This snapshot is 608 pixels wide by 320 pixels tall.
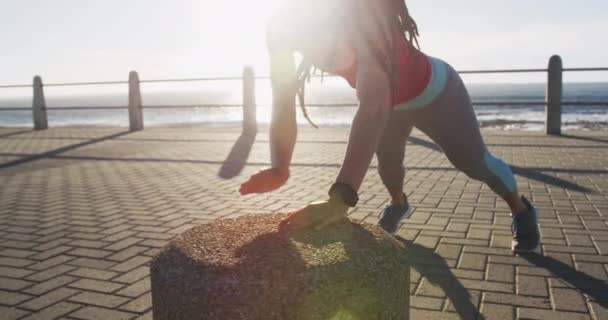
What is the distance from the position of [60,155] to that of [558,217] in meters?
7.22

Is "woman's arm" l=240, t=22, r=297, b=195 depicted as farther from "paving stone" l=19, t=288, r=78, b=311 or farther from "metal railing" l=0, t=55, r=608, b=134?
"metal railing" l=0, t=55, r=608, b=134

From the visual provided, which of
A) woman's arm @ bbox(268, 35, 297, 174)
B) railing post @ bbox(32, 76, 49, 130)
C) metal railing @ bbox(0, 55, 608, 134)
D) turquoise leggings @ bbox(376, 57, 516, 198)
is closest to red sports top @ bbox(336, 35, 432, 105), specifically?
turquoise leggings @ bbox(376, 57, 516, 198)

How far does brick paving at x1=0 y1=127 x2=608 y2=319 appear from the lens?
2400 mm

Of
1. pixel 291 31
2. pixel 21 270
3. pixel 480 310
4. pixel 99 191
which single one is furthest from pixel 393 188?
pixel 99 191

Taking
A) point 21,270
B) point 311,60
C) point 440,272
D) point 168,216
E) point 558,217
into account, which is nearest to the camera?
point 311,60

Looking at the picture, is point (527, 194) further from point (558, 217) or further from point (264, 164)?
point (264, 164)

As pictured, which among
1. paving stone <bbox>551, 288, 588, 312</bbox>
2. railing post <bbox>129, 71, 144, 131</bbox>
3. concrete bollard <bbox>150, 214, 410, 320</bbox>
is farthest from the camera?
railing post <bbox>129, 71, 144, 131</bbox>

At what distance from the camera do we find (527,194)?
4648mm

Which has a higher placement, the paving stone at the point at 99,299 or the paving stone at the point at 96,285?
the paving stone at the point at 96,285

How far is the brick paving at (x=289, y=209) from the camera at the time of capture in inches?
94.5

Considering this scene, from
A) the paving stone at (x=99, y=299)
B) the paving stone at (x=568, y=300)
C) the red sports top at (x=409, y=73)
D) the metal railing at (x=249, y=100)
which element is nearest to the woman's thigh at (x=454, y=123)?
the red sports top at (x=409, y=73)

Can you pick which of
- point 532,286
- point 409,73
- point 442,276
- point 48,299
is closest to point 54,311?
point 48,299

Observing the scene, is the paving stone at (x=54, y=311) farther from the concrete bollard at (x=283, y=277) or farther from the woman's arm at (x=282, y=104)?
the woman's arm at (x=282, y=104)

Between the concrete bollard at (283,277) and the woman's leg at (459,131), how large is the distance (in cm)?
111
